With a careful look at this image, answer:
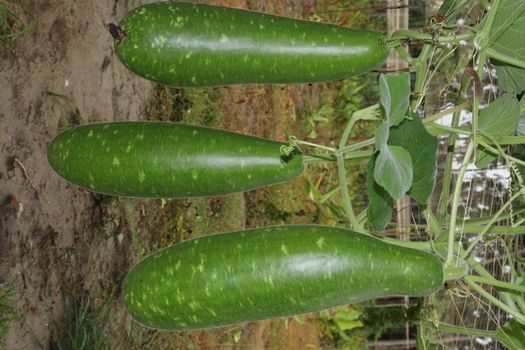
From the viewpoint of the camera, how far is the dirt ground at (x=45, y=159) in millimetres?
2543

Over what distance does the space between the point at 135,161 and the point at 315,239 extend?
0.59 m

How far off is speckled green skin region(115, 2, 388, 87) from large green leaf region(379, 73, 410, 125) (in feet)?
1.09

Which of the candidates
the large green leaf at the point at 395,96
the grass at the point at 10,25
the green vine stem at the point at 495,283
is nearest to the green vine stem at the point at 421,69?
the large green leaf at the point at 395,96

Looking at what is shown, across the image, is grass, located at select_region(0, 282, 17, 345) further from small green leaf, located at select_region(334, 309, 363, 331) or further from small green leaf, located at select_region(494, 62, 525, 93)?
small green leaf, located at select_region(334, 309, 363, 331)

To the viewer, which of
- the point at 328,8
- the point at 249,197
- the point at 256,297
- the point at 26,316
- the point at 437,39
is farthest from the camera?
the point at 328,8

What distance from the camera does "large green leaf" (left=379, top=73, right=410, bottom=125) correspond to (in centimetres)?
155

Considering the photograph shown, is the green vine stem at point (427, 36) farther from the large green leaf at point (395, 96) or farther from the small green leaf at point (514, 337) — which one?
the small green leaf at point (514, 337)

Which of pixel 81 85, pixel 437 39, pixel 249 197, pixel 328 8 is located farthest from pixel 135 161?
pixel 328 8

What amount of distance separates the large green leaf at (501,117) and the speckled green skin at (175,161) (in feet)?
1.81

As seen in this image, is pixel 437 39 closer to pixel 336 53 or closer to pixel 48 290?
pixel 336 53

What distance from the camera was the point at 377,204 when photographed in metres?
1.66

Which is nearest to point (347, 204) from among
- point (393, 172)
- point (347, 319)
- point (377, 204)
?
point (377, 204)

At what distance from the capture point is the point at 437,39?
5.73 ft

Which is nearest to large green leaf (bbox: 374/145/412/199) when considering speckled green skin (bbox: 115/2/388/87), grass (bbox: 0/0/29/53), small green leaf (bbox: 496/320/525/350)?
speckled green skin (bbox: 115/2/388/87)
